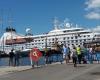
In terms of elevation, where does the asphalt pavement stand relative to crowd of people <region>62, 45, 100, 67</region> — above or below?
below

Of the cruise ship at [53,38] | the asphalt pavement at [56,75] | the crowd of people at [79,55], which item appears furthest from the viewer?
the cruise ship at [53,38]

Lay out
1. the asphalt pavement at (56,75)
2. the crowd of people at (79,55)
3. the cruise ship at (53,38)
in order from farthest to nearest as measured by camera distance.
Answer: the cruise ship at (53,38)
the crowd of people at (79,55)
the asphalt pavement at (56,75)

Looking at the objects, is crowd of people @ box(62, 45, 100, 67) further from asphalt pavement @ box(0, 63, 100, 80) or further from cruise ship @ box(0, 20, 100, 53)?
cruise ship @ box(0, 20, 100, 53)

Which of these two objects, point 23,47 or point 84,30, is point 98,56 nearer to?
point 84,30

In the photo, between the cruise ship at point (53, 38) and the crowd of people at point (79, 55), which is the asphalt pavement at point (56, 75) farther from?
the cruise ship at point (53, 38)

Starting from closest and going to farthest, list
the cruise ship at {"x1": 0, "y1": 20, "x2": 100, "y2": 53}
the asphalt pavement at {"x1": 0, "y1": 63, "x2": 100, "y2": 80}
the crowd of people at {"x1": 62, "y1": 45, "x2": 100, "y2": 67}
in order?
1. the asphalt pavement at {"x1": 0, "y1": 63, "x2": 100, "y2": 80}
2. the crowd of people at {"x1": 62, "y1": 45, "x2": 100, "y2": 67}
3. the cruise ship at {"x1": 0, "y1": 20, "x2": 100, "y2": 53}

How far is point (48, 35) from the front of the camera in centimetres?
13562

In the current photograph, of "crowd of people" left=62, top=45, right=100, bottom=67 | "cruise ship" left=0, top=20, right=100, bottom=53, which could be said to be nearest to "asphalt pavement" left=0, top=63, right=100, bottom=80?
"crowd of people" left=62, top=45, right=100, bottom=67

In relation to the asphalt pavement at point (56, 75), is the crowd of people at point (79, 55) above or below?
above

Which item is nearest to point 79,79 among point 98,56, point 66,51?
Answer: point 66,51

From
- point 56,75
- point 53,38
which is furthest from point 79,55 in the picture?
point 53,38

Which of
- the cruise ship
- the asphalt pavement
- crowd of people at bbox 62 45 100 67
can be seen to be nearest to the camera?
the asphalt pavement

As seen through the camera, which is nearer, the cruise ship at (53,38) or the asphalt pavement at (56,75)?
the asphalt pavement at (56,75)

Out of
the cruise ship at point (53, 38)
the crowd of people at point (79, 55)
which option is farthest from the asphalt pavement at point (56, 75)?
the cruise ship at point (53, 38)
